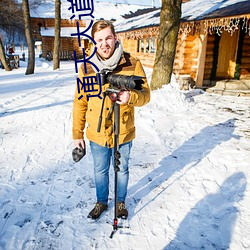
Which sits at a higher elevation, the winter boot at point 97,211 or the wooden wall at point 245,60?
the wooden wall at point 245,60

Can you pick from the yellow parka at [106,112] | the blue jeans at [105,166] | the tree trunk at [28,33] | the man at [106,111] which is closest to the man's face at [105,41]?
the man at [106,111]

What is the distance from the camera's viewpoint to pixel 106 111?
1999 mm

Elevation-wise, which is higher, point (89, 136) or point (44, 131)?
point (89, 136)

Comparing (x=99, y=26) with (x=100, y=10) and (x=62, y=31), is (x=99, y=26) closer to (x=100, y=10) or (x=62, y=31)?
(x=62, y=31)

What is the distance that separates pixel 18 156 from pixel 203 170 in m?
3.03

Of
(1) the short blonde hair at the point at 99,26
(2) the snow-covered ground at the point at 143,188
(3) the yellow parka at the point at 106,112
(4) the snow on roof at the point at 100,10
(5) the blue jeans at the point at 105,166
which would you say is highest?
(4) the snow on roof at the point at 100,10

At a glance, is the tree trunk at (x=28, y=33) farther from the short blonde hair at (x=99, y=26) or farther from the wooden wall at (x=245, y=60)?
the short blonde hair at (x=99, y=26)

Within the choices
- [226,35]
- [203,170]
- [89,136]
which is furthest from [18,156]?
[226,35]

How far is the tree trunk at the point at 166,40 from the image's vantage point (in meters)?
6.84

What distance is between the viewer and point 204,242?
7.09 ft

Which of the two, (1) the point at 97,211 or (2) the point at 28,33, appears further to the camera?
(2) the point at 28,33

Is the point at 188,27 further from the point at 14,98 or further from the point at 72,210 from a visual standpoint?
the point at 72,210

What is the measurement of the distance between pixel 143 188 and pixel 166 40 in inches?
215

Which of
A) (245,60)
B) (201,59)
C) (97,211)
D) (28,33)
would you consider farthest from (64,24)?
(97,211)
